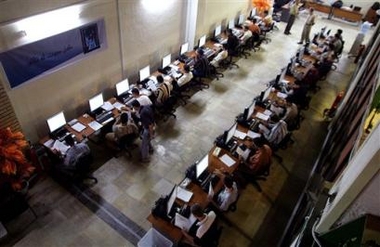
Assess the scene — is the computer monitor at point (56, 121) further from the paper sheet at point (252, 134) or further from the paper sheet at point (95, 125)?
the paper sheet at point (252, 134)

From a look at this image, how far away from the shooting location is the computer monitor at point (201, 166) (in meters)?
5.09

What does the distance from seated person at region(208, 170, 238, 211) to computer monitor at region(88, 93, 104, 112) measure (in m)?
3.46

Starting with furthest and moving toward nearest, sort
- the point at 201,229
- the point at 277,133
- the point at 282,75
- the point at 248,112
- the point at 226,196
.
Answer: the point at 282,75
the point at 248,112
the point at 277,133
the point at 226,196
the point at 201,229

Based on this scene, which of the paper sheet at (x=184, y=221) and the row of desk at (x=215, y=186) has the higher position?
the paper sheet at (x=184, y=221)

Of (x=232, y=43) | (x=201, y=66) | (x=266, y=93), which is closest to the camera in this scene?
(x=266, y=93)

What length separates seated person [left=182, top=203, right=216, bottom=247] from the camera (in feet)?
13.8

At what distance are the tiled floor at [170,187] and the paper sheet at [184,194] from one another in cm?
102

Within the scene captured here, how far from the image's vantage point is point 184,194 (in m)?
4.96

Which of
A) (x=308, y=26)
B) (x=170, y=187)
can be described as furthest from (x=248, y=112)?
(x=308, y=26)

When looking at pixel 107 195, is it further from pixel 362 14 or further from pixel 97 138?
pixel 362 14

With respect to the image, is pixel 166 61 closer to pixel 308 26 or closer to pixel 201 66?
pixel 201 66

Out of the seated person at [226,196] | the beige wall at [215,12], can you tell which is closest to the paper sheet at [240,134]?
the seated person at [226,196]

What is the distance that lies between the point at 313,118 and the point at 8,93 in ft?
24.8

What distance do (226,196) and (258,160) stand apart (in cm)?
111
